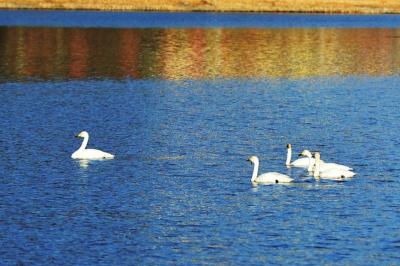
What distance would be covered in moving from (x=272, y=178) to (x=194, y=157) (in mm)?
4764

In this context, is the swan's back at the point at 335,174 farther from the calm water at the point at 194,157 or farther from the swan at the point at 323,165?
the calm water at the point at 194,157

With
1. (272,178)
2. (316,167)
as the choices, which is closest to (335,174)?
(316,167)

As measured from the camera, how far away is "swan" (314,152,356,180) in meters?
32.2

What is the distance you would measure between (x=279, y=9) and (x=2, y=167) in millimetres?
89556

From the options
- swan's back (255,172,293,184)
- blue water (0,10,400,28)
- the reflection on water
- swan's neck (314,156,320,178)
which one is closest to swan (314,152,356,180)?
swan's neck (314,156,320,178)

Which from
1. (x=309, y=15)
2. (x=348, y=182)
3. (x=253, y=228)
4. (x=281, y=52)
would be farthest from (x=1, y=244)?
(x=309, y=15)

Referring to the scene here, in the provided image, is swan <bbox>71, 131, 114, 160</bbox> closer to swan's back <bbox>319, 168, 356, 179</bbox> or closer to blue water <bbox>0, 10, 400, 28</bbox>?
swan's back <bbox>319, 168, 356, 179</bbox>

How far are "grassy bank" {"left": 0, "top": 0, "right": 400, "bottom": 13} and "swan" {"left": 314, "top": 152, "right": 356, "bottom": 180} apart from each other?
87.7 meters

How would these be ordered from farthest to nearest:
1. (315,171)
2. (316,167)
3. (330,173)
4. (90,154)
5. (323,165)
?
(90,154), (323,165), (315,171), (316,167), (330,173)

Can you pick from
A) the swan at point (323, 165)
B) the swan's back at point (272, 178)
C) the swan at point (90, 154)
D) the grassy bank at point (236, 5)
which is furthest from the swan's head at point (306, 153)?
the grassy bank at point (236, 5)

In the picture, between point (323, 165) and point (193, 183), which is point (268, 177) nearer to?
point (193, 183)

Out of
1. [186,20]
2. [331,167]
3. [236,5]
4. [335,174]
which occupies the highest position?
[236,5]

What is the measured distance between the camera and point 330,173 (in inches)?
1270

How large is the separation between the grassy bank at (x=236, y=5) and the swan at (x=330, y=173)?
87664 mm
